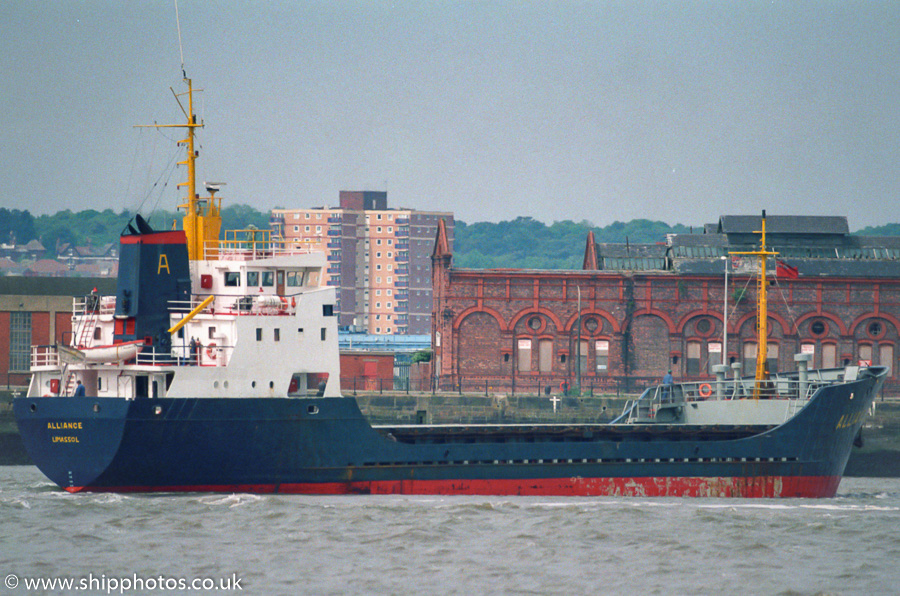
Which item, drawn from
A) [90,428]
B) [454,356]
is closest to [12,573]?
[90,428]

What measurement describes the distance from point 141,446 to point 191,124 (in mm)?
9132

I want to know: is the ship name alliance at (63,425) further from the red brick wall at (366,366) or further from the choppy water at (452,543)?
the red brick wall at (366,366)

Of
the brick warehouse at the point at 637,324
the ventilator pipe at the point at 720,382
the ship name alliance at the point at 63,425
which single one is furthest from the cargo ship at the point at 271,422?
the brick warehouse at the point at 637,324

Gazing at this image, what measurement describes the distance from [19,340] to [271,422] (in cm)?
2948

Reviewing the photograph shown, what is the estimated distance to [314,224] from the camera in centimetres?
12588

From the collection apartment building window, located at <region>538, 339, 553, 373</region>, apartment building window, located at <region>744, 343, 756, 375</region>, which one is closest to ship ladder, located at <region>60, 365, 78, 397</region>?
apartment building window, located at <region>538, 339, 553, 373</region>

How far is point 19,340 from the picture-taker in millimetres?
56594

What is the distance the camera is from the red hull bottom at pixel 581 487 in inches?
1261

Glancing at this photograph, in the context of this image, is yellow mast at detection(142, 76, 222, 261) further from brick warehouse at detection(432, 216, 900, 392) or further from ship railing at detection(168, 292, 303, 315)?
brick warehouse at detection(432, 216, 900, 392)

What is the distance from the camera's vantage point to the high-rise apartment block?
415 ft

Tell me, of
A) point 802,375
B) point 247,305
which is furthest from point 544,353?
point 247,305

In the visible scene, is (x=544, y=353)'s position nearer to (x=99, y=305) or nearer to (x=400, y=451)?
(x=400, y=451)

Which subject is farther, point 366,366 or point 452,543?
point 366,366

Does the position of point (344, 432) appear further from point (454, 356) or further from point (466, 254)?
point (466, 254)
